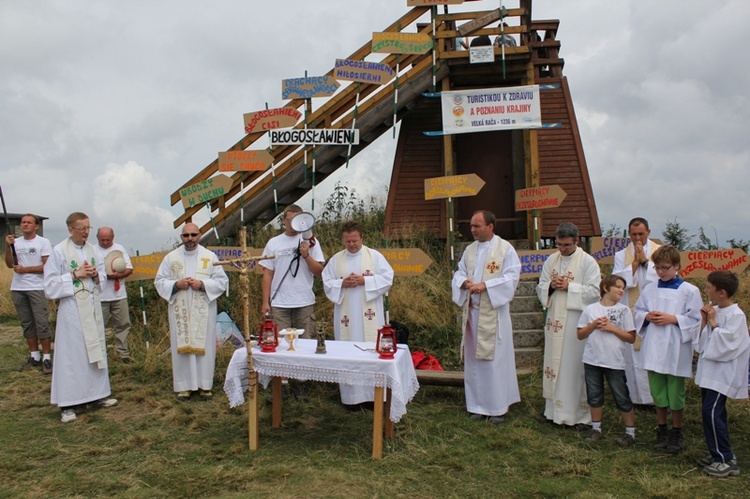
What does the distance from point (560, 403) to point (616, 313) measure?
1.12m

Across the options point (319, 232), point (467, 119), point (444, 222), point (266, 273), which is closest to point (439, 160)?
point (444, 222)

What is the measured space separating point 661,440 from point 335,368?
2951 mm

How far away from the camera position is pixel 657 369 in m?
5.20

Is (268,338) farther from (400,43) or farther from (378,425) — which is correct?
(400,43)

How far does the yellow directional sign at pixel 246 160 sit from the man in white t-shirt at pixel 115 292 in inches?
97.6

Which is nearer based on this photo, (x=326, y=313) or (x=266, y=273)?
(x=266, y=273)

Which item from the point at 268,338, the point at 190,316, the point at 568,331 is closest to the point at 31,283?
the point at 190,316

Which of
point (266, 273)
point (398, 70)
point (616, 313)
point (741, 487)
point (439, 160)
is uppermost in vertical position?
point (398, 70)

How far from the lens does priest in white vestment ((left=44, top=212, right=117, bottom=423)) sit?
651 centimetres

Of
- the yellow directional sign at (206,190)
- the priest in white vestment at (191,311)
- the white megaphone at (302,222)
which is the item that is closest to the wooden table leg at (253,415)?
the white megaphone at (302,222)

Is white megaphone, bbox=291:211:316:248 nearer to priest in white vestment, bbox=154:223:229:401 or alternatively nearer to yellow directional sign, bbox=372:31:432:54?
priest in white vestment, bbox=154:223:229:401

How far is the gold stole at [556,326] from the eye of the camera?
6.09 meters

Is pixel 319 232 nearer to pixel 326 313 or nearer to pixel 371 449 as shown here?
pixel 326 313

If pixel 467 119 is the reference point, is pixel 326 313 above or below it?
below
